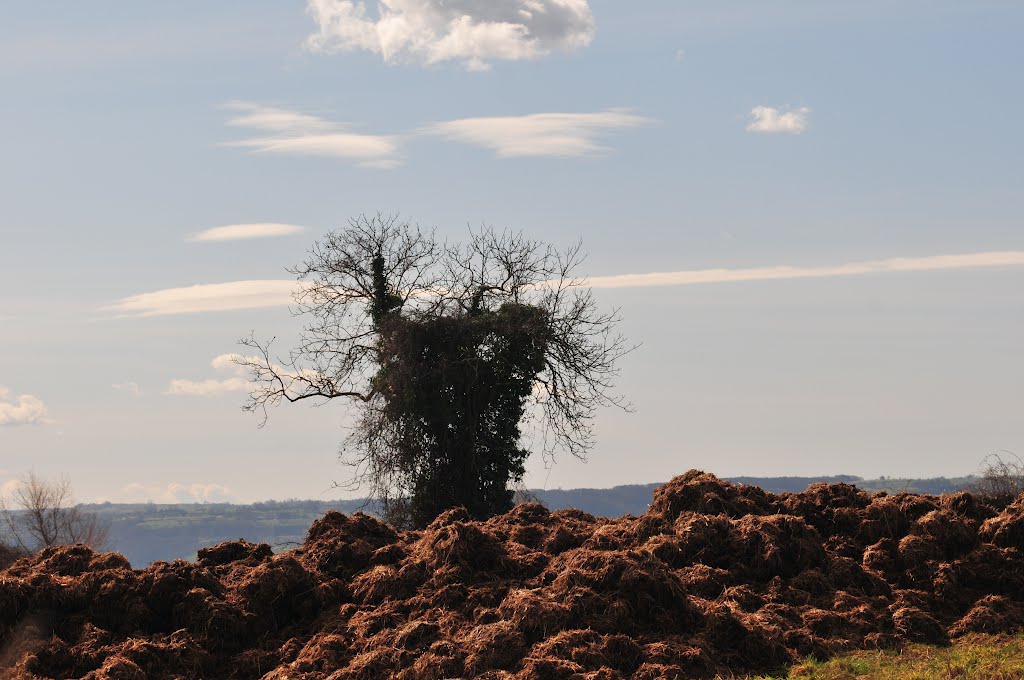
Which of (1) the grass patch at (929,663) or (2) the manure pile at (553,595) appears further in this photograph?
(2) the manure pile at (553,595)

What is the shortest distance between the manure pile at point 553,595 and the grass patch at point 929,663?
0.36 metres

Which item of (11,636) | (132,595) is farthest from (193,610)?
(11,636)

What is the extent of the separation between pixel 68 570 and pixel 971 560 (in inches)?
572

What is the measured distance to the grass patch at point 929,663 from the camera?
1405cm

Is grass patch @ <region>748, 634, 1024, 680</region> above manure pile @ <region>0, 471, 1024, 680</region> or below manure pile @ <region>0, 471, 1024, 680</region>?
below

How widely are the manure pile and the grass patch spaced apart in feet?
1.19

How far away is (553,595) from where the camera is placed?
1552 centimetres

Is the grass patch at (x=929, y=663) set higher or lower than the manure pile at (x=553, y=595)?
lower

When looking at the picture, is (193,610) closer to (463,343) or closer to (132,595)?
(132,595)

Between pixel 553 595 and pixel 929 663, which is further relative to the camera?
pixel 553 595

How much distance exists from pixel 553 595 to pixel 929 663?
16.3 feet

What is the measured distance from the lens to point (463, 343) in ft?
104

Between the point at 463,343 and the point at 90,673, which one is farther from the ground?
the point at 463,343

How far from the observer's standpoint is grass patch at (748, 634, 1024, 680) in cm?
1405
